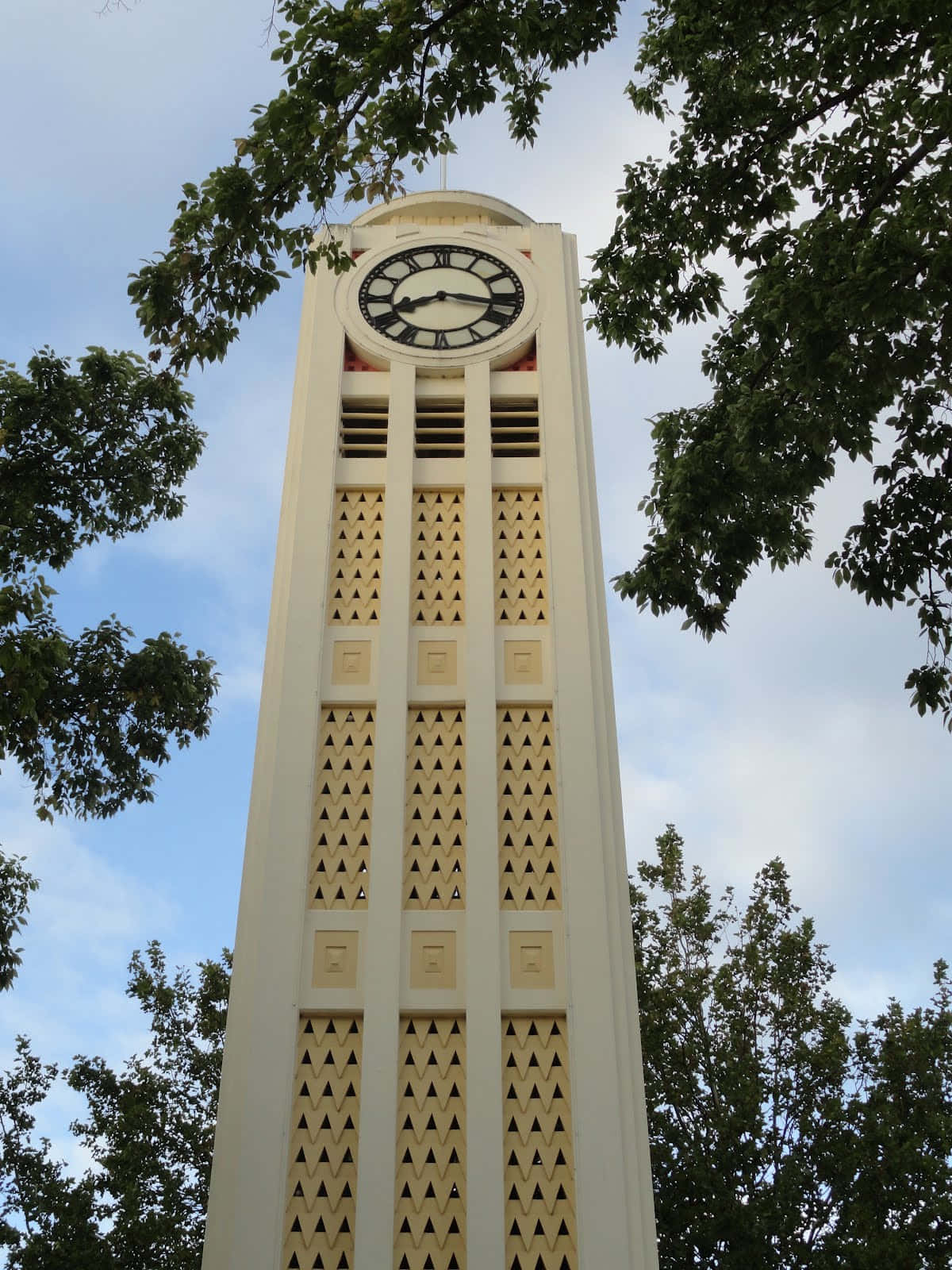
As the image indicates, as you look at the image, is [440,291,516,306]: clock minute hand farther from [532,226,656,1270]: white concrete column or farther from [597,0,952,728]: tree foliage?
[597,0,952,728]: tree foliage

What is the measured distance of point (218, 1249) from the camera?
35.5 feet

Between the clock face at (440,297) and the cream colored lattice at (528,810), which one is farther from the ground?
the clock face at (440,297)

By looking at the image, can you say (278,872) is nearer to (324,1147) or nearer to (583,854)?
(324,1147)

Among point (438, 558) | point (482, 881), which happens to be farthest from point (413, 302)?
point (482, 881)

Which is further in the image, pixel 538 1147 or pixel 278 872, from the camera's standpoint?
pixel 278 872

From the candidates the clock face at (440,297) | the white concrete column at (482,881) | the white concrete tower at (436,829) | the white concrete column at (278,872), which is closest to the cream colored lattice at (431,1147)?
the white concrete tower at (436,829)

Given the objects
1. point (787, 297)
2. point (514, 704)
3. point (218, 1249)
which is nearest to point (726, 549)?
point (787, 297)

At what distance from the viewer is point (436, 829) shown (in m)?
13.3

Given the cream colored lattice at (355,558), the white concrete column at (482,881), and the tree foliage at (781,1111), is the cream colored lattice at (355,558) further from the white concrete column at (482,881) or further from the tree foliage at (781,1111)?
the tree foliage at (781,1111)

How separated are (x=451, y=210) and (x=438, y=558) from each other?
6.01 meters

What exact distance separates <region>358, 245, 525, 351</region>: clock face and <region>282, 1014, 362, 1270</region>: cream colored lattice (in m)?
8.87

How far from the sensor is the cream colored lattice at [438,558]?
14922 millimetres

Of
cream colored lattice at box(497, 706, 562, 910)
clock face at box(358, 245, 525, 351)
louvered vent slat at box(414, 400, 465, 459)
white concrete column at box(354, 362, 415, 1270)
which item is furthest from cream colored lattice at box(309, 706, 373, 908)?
clock face at box(358, 245, 525, 351)

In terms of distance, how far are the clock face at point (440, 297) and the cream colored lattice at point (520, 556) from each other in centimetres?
258
